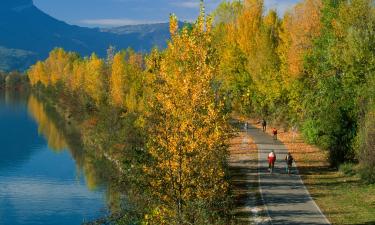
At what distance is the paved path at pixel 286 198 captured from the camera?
2671 cm

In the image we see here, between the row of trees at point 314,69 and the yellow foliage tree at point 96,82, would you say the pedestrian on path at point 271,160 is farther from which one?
the yellow foliage tree at point 96,82

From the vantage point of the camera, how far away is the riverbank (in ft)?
90.6

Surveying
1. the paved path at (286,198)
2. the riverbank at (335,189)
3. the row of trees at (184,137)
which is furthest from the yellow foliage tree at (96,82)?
the row of trees at (184,137)

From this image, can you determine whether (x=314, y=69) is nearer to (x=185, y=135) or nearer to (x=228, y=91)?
(x=228, y=91)

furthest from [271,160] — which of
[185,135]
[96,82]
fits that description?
[96,82]

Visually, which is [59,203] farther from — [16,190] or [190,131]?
[190,131]

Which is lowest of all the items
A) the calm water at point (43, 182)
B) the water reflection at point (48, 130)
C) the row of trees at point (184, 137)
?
the calm water at point (43, 182)

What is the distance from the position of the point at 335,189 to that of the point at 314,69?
18814 mm

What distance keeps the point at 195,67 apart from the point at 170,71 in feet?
4.54

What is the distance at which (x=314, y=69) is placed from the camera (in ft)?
164

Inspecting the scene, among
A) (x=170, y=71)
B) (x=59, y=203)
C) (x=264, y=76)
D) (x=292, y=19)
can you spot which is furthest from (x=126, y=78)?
(x=170, y=71)

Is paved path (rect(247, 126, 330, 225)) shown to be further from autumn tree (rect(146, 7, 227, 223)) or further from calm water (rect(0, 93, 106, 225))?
calm water (rect(0, 93, 106, 225))

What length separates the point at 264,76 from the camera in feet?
204

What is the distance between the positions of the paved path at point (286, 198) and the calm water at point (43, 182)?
950 centimetres
